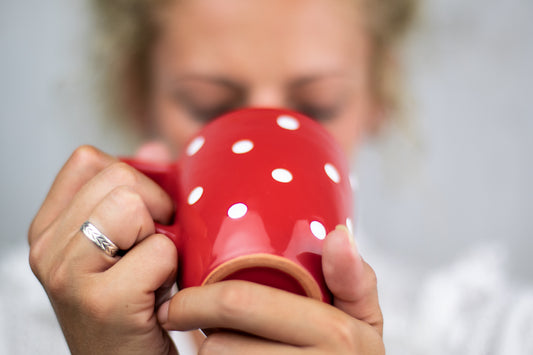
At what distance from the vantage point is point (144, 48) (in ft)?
3.48

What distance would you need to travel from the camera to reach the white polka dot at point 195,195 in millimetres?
473

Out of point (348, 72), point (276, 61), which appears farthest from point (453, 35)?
point (276, 61)

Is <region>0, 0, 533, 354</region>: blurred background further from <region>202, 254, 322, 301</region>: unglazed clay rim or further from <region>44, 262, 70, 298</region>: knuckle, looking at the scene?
<region>202, 254, 322, 301</region>: unglazed clay rim

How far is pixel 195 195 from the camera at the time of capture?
1.57 feet

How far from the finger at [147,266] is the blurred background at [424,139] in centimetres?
98

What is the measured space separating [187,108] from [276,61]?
17 cm

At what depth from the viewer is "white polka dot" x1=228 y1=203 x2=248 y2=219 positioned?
0.44m

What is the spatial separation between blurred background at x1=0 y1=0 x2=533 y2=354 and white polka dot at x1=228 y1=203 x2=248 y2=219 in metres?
1.03

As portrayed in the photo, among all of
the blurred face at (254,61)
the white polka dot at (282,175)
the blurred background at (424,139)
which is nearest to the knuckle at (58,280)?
the white polka dot at (282,175)

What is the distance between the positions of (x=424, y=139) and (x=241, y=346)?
1323 mm

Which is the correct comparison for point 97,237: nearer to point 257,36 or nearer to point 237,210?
point 237,210

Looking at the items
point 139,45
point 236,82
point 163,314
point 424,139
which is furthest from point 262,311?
point 424,139

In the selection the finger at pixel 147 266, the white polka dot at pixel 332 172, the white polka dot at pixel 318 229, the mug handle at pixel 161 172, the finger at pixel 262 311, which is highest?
the mug handle at pixel 161 172

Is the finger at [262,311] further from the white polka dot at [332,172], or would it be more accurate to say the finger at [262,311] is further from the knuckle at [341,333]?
the white polka dot at [332,172]
